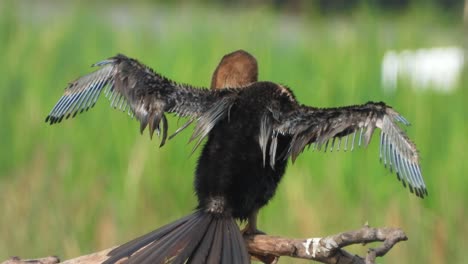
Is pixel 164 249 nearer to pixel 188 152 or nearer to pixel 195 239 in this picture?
pixel 195 239

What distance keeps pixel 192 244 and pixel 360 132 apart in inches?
19.9

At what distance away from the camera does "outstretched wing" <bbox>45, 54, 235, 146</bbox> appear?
3176 mm

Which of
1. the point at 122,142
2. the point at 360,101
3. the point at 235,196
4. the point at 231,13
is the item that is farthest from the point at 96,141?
the point at 235,196

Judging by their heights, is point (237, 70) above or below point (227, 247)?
above

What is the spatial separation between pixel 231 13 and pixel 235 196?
5.04 m

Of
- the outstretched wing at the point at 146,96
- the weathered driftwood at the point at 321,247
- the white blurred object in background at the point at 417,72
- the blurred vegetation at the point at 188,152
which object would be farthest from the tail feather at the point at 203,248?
the white blurred object in background at the point at 417,72

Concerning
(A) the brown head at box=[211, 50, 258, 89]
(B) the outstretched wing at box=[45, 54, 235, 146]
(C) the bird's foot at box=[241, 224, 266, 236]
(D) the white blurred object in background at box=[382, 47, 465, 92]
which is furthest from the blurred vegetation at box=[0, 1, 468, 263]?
(B) the outstretched wing at box=[45, 54, 235, 146]

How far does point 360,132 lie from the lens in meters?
3.01

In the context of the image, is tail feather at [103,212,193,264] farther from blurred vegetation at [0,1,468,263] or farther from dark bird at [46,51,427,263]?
blurred vegetation at [0,1,468,263]

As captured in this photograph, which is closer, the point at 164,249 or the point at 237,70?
the point at 164,249

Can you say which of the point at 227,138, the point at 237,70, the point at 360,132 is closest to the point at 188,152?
the point at 237,70

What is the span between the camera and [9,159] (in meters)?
6.09

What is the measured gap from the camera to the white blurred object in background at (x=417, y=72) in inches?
239

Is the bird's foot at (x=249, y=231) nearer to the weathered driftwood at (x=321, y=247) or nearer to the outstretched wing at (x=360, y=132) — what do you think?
the weathered driftwood at (x=321, y=247)
